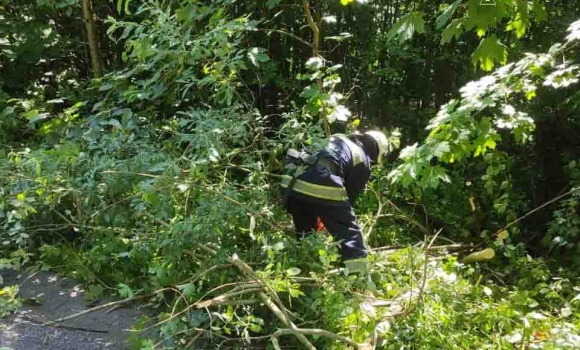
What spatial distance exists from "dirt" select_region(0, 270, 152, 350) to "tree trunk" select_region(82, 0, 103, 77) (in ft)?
6.84

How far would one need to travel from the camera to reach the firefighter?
338cm

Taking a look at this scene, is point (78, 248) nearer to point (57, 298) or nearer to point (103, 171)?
point (57, 298)

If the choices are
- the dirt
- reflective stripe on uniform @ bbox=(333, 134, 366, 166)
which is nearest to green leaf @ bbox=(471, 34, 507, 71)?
reflective stripe on uniform @ bbox=(333, 134, 366, 166)

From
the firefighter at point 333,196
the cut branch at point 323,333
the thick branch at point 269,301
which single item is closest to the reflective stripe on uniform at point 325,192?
the firefighter at point 333,196

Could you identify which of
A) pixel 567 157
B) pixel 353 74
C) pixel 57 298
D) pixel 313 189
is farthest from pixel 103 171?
pixel 567 157

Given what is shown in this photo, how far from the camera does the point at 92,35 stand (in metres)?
4.89

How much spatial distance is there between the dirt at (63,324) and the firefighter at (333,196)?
1.23 m

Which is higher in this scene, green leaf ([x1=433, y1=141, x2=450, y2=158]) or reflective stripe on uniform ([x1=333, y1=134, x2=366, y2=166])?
green leaf ([x1=433, y1=141, x2=450, y2=158])

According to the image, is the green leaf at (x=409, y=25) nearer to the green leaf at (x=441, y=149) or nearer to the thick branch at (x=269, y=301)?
the green leaf at (x=441, y=149)

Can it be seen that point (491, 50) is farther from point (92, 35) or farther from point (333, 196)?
point (92, 35)

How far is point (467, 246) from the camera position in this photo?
15.1 feet

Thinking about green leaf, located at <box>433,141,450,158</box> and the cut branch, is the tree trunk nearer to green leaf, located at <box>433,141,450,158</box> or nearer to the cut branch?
the cut branch

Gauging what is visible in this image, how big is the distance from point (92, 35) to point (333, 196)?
2.92 metres

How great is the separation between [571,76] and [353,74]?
2852 millimetres
